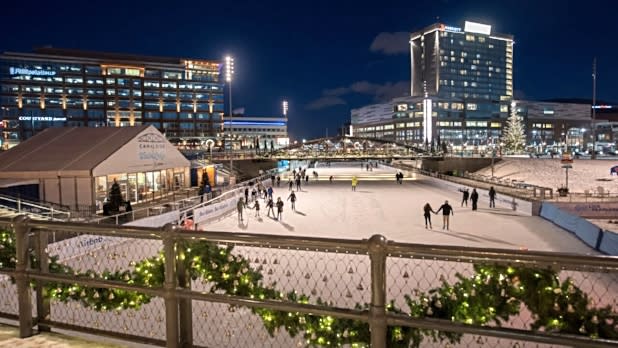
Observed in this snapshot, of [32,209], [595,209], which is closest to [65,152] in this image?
[32,209]

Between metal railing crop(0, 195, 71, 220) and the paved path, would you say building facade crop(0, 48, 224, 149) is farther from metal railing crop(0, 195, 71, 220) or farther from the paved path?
the paved path

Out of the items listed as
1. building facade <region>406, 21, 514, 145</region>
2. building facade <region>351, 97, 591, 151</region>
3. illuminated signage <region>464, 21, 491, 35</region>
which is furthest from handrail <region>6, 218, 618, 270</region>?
illuminated signage <region>464, 21, 491, 35</region>

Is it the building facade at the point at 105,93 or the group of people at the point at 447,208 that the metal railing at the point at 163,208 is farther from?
the building facade at the point at 105,93

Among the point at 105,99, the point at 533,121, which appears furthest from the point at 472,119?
the point at 105,99

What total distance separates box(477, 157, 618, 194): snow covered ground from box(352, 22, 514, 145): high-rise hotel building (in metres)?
79.6

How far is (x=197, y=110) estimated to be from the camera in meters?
121

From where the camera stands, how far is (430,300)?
359cm

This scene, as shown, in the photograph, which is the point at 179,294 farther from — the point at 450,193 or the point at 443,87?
the point at 443,87

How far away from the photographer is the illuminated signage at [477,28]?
181 m

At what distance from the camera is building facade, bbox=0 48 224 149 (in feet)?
331

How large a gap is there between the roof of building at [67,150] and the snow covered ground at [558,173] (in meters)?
40.1

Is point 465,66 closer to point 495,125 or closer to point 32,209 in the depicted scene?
point 495,125

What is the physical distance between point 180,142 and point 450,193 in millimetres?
81426

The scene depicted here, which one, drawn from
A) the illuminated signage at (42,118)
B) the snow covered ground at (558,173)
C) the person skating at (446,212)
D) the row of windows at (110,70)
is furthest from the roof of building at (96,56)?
the person skating at (446,212)
